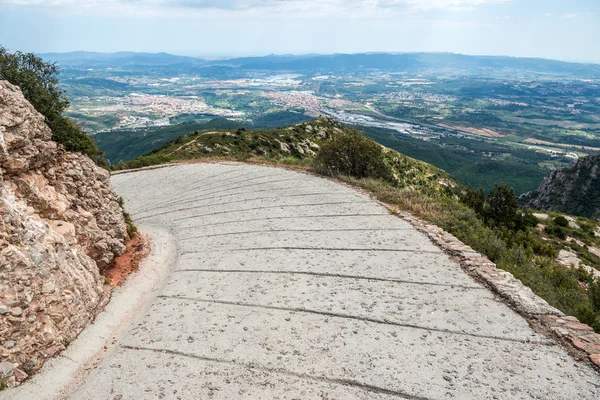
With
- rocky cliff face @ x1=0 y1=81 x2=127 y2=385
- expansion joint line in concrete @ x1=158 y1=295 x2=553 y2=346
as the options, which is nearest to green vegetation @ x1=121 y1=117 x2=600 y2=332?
expansion joint line in concrete @ x1=158 y1=295 x2=553 y2=346

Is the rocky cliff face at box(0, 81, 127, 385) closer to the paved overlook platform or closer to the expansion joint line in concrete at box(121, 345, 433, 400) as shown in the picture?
the paved overlook platform

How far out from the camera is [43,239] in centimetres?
796

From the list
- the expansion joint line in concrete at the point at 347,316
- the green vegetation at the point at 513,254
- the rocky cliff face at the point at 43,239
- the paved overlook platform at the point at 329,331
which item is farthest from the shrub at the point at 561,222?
the rocky cliff face at the point at 43,239

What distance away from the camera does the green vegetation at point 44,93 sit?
1054cm

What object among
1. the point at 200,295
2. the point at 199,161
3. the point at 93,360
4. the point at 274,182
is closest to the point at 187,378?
the point at 93,360

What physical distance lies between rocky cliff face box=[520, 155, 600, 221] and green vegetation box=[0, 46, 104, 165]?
214 ft

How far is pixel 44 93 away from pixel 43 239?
5478mm

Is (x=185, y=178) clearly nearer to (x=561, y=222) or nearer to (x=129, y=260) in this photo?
(x=129, y=260)

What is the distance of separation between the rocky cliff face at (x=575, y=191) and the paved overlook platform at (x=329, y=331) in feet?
193

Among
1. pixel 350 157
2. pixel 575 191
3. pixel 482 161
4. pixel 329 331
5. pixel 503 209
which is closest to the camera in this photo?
pixel 329 331

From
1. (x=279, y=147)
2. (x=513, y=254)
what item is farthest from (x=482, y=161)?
(x=513, y=254)

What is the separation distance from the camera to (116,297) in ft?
32.2

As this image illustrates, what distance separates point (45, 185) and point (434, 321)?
1052cm

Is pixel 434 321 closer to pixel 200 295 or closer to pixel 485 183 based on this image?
pixel 200 295
